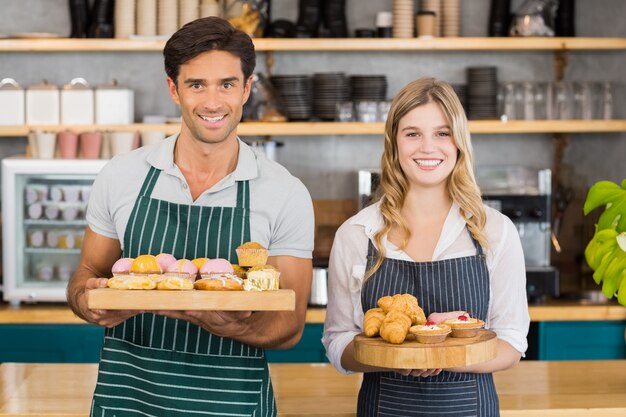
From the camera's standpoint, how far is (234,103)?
2.10m

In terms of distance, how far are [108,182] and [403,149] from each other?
0.68 metres

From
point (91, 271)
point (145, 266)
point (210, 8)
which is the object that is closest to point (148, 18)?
point (210, 8)

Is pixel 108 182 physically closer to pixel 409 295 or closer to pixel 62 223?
pixel 409 295

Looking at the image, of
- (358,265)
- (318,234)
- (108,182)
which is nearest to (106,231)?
(108,182)

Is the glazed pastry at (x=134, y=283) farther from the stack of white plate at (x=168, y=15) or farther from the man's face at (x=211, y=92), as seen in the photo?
the stack of white plate at (x=168, y=15)

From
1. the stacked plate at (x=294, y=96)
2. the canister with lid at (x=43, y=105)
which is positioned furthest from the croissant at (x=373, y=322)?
the canister with lid at (x=43, y=105)

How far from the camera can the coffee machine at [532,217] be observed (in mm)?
4348

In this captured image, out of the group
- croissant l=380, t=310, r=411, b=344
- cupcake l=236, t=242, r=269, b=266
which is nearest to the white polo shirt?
cupcake l=236, t=242, r=269, b=266

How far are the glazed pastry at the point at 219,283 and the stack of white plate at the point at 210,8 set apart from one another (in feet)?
9.18

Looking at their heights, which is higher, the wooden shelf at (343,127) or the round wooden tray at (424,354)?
the wooden shelf at (343,127)

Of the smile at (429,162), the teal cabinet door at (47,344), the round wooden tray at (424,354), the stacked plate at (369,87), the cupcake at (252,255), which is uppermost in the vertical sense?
the stacked plate at (369,87)

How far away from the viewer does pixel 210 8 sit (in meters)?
4.60

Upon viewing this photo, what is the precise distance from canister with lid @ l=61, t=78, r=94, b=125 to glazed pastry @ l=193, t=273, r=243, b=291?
2.71 metres

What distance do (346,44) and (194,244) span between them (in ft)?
8.26
